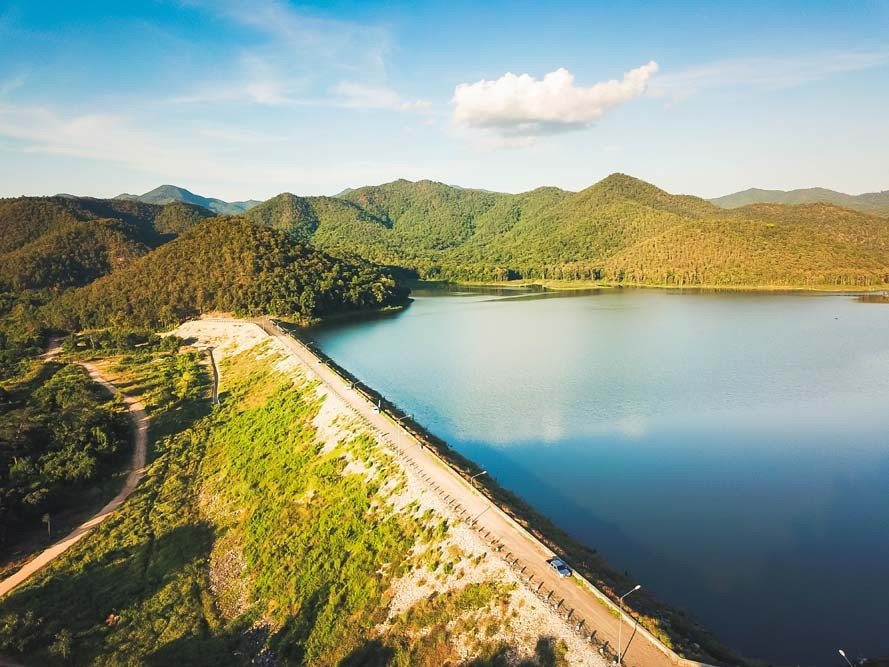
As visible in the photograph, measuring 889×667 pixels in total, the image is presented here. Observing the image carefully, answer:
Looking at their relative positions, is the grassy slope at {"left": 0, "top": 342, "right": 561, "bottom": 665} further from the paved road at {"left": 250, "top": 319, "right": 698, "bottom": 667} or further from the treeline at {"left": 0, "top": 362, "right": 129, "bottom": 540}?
the treeline at {"left": 0, "top": 362, "right": 129, "bottom": 540}

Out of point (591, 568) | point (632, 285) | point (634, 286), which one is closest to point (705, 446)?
point (591, 568)

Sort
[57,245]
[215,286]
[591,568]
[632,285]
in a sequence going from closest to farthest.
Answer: [591,568], [215,286], [57,245], [632,285]

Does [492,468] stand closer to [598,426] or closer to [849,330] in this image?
[598,426]

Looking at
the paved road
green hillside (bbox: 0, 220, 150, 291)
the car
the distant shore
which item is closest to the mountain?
green hillside (bbox: 0, 220, 150, 291)

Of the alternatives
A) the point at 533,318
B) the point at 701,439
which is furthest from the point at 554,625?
the point at 533,318

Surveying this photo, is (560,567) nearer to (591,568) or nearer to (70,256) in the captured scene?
(591,568)
